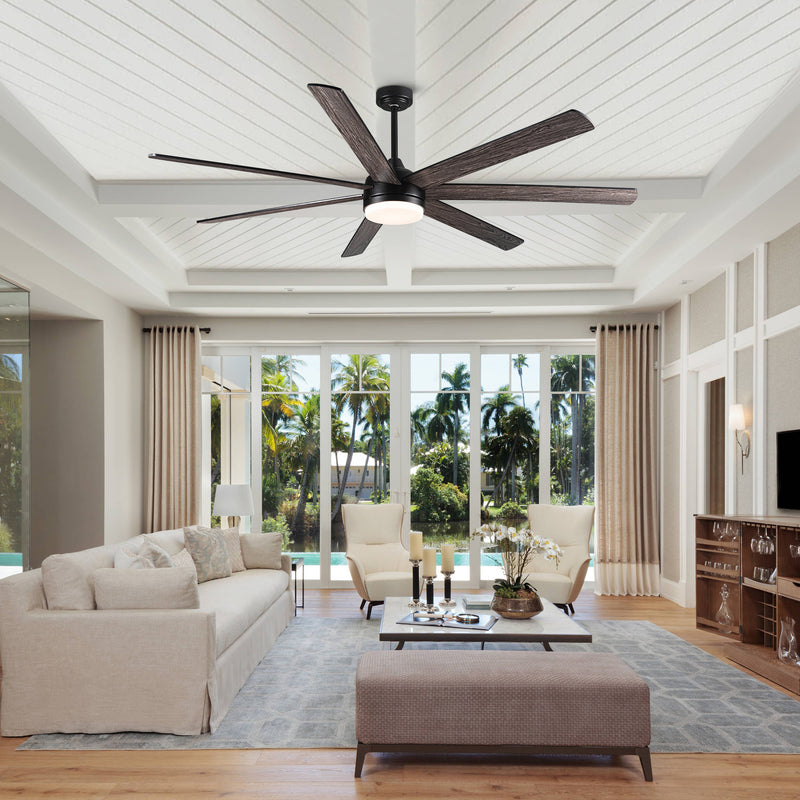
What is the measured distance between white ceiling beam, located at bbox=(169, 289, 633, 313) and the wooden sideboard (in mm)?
2432

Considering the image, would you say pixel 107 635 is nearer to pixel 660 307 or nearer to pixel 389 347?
pixel 389 347

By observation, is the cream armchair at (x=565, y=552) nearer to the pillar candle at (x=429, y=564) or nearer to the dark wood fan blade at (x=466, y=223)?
the pillar candle at (x=429, y=564)

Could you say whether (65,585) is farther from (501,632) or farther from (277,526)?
(277,526)

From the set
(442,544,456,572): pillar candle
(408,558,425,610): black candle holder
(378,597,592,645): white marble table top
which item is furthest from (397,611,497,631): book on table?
(442,544,456,572): pillar candle

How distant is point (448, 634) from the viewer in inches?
161

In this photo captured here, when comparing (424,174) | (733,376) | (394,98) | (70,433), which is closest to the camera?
(424,174)

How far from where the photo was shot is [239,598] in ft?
15.1

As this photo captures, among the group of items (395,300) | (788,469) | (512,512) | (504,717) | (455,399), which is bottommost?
(504,717)

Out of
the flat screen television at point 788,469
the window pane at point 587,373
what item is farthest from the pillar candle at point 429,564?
the window pane at point 587,373

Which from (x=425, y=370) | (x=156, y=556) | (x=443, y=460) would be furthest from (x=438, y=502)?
(x=156, y=556)

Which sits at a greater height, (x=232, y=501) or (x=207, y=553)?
(x=232, y=501)

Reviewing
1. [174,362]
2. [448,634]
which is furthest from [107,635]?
[174,362]

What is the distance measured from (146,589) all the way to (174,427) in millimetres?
3844

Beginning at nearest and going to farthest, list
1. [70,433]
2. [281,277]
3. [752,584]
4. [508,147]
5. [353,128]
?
1. [353,128]
2. [508,147]
3. [752,584]
4. [70,433]
5. [281,277]
